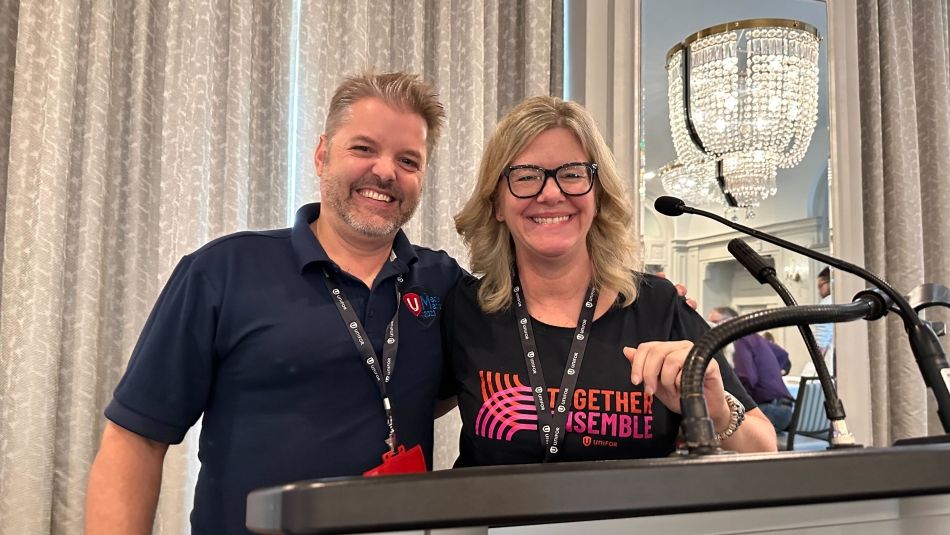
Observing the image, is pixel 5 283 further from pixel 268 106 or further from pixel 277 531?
pixel 277 531

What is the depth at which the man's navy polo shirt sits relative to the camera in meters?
1.27

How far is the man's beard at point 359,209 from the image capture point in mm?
1395

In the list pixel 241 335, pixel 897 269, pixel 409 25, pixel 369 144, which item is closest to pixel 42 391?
pixel 241 335

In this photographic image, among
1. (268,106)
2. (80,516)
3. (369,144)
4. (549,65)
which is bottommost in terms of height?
(80,516)

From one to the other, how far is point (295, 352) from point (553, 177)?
2.01 feet

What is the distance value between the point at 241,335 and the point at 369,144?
18.2 inches

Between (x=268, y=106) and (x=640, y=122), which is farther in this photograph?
(x=640, y=122)

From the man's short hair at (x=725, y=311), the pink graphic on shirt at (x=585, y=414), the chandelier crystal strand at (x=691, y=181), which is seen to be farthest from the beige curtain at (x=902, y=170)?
the pink graphic on shirt at (x=585, y=414)

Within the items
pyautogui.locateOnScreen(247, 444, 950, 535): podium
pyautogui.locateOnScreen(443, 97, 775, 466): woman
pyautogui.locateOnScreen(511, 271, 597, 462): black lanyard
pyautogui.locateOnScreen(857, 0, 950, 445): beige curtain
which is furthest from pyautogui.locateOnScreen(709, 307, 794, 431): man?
pyautogui.locateOnScreen(247, 444, 950, 535): podium

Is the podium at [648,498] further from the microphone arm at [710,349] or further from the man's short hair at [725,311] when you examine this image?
the man's short hair at [725,311]

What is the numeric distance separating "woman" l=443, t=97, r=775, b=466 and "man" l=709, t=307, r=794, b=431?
47.6 inches

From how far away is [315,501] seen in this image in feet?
1.21

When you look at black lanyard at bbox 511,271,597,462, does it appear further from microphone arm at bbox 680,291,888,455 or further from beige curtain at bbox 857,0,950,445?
beige curtain at bbox 857,0,950,445

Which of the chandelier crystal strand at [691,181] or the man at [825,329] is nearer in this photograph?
the chandelier crystal strand at [691,181]
